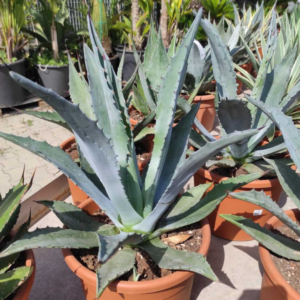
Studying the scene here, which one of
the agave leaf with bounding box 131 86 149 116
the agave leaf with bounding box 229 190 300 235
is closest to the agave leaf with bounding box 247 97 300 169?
the agave leaf with bounding box 229 190 300 235

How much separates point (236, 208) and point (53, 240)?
922mm

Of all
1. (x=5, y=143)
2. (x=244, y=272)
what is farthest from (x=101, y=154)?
(x=5, y=143)

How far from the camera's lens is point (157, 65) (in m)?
1.82

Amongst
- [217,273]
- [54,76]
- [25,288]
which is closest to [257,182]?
[217,273]

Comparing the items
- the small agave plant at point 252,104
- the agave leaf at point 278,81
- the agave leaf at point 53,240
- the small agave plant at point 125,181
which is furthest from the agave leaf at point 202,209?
the agave leaf at point 278,81

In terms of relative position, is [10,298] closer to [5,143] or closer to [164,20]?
[5,143]

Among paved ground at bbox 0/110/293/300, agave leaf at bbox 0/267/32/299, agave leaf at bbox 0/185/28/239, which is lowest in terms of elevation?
paved ground at bbox 0/110/293/300

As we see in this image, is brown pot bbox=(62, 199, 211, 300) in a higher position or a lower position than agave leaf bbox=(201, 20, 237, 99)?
lower

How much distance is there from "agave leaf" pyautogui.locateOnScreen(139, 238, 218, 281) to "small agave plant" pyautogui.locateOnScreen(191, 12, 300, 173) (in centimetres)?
57

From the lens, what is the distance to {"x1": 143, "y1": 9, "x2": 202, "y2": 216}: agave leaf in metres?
0.91

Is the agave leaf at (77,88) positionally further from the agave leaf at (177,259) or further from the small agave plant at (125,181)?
the agave leaf at (177,259)

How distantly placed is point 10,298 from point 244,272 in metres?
1.06

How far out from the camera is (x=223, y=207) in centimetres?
154

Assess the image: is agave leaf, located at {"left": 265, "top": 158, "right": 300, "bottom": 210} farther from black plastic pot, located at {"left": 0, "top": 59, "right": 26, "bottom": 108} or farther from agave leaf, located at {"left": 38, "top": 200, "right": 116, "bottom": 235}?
black plastic pot, located at {"left": 0, "top": 59, "right": 26, "bottom": 108}
